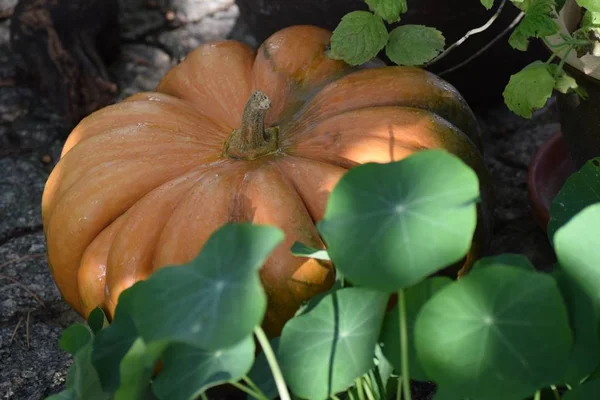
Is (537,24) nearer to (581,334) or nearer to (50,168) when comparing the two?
(581,334)

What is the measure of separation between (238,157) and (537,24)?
61 centimetres

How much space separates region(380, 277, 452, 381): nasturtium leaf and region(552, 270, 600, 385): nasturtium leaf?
0.58ft

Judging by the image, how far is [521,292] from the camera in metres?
1.08

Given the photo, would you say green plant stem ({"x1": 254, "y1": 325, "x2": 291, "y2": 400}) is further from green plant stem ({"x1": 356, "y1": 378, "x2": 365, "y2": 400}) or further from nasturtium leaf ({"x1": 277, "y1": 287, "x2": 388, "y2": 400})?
green plant stem ({"x1": 356, "y1": 378, "x2": 365, "y2": 400})

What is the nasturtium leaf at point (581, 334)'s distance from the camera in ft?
3.72

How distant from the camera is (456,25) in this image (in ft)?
7.07

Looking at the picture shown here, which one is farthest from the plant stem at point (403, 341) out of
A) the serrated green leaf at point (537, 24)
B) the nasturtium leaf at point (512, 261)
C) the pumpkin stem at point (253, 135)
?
the serrated green leaf at point (537, 24)

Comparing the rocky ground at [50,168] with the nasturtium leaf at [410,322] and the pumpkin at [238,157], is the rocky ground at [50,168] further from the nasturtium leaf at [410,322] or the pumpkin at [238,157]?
the nasturtium leaf at [410,322]

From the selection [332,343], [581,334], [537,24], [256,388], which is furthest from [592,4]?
[256,388]

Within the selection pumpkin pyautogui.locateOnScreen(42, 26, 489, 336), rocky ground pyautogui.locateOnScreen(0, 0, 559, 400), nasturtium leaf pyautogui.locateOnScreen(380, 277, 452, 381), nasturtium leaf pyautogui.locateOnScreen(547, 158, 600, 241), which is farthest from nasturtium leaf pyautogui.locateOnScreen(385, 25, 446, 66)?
nasturtium leaf pyautogui.locateOnScreen(380, 277, 452, 381)

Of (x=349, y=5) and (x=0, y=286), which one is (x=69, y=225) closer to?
(x=0, y=286)

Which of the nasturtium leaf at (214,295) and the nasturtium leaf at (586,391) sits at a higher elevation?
the nasturtium leaf at (214,295)

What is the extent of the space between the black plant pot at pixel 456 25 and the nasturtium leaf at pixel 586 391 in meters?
1.21

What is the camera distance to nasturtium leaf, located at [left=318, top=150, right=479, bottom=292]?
106 cm
